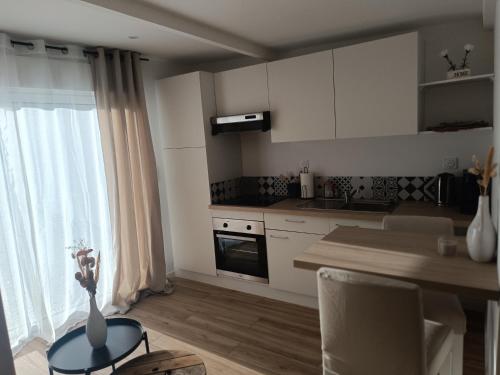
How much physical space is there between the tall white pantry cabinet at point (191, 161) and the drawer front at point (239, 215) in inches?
5.3

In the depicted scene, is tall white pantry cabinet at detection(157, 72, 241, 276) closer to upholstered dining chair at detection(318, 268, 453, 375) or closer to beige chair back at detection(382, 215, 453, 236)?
beige chair back at detection(382, 215, 453, 236)

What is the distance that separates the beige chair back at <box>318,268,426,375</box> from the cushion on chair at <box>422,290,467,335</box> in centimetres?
42

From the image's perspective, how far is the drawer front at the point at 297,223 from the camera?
3.06 metres

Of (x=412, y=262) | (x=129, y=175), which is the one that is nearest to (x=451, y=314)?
(x=412, y=262)

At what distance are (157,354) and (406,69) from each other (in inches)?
104

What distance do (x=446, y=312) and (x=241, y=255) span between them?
7.09 ft

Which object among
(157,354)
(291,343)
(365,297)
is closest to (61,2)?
(157,354)

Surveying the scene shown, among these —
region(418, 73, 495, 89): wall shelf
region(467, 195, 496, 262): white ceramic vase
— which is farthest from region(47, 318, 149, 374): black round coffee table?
region(418, 73, 495, 89): wall shelf

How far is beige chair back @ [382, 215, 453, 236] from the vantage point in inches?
87.0

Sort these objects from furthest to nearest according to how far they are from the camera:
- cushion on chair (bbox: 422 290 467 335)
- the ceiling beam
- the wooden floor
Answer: the wooden floor
the ceiling beam
cushion on chair (bbox: 422 290 467 335)

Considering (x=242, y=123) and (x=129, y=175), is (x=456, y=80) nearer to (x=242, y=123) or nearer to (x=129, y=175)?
(x=242, y=123)

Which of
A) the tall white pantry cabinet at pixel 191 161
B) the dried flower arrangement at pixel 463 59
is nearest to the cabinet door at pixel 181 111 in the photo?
the tall white pantry cabinet at pixel 191 161

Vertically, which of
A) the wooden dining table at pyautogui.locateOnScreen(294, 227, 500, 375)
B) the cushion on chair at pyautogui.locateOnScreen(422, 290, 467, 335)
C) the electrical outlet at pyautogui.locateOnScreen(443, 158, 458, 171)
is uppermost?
the electrical outlet at pyautogui.locateOnScreen(443, 158, 458, 171)

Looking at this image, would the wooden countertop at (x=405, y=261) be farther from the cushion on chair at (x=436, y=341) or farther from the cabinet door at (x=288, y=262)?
the cabinet door at (x=288, y=262)
